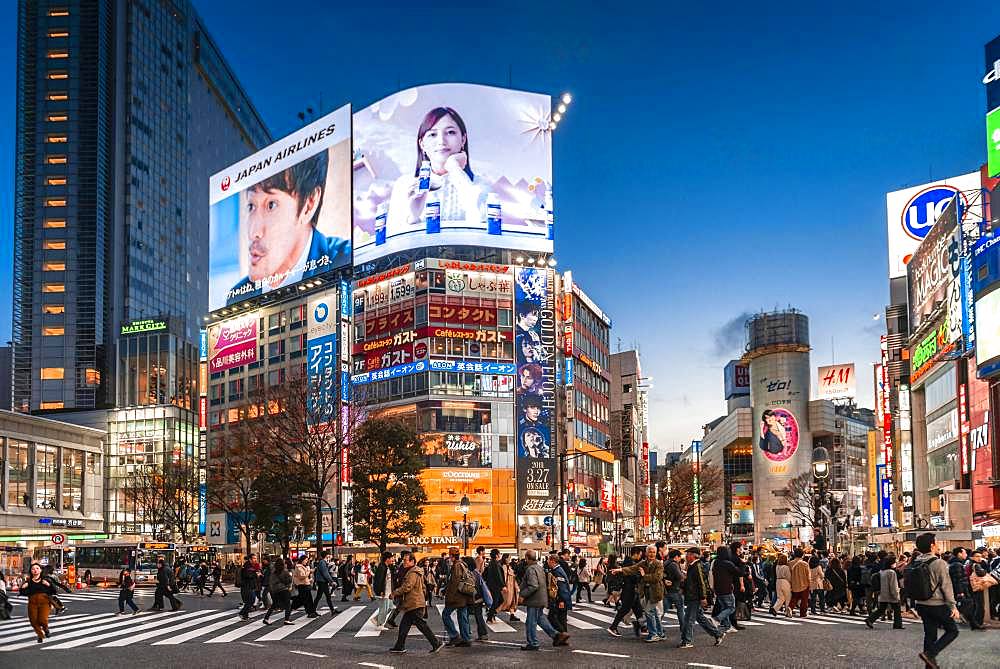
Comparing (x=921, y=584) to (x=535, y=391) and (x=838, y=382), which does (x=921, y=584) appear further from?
(x=838, y=382)

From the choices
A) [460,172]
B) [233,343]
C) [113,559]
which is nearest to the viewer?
[113,559]

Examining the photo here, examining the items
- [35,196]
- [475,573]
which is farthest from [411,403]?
[35,196]

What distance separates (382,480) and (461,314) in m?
32.4

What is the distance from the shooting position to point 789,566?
2805 centimetres

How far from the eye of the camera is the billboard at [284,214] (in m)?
92.4

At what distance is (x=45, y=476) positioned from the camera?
284 ft

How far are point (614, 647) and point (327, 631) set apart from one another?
7.41 m

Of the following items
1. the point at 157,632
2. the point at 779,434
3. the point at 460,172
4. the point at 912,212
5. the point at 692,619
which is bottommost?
the point at 157,632

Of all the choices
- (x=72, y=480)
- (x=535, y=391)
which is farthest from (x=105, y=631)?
(x=72, y=480)

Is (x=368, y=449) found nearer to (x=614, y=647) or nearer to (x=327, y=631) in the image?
(x=327, y=631)

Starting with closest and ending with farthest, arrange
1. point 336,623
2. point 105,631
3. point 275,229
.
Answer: point 105,631 < point 336,623 < point 275,229

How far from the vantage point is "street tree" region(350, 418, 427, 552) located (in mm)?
55469

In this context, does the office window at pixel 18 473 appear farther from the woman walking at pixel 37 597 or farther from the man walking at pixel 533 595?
the man walking at pixel 533 595

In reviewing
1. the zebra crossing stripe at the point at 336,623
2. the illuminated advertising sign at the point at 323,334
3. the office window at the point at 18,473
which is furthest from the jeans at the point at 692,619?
the office window at the point at 18,473
